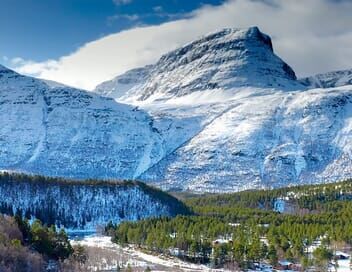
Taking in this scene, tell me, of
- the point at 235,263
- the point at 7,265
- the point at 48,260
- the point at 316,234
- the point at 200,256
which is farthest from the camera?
the point at 316,234

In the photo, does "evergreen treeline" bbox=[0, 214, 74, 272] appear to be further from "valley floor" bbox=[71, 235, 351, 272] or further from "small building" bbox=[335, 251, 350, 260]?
"small building" bbox=[335, 251, 350, 260]

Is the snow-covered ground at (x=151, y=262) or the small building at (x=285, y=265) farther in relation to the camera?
the small building at (x=285, y=265)

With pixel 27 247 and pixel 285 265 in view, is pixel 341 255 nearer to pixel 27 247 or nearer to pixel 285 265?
pixel 285 265

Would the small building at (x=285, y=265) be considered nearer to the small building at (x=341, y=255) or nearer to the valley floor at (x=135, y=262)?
the valley floor at (x=135, y=262)

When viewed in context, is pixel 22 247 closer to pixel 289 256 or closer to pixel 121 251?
pixel 121 251

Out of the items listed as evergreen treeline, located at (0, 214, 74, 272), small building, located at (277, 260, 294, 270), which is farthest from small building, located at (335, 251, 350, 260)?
evergreen treeline, located at (0, 214, 74, 272)

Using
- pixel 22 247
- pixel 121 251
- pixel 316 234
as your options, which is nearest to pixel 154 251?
pixel 121 251

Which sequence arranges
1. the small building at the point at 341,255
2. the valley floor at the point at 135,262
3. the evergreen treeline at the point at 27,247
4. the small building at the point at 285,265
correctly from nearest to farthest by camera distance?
the evergreen treeline at the point at 27,247 < the valley floor at the point at 135,262 < the small building at the point at 285,265 < the small building at the point at 341,255

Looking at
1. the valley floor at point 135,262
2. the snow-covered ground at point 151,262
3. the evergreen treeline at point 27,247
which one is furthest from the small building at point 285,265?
the evergreen treeline at point 27,247

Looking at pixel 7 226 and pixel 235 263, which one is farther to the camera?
pixel 235 263

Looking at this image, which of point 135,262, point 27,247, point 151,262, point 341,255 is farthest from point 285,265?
point 27,247

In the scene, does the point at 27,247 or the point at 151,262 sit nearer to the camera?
the point at 27,247
